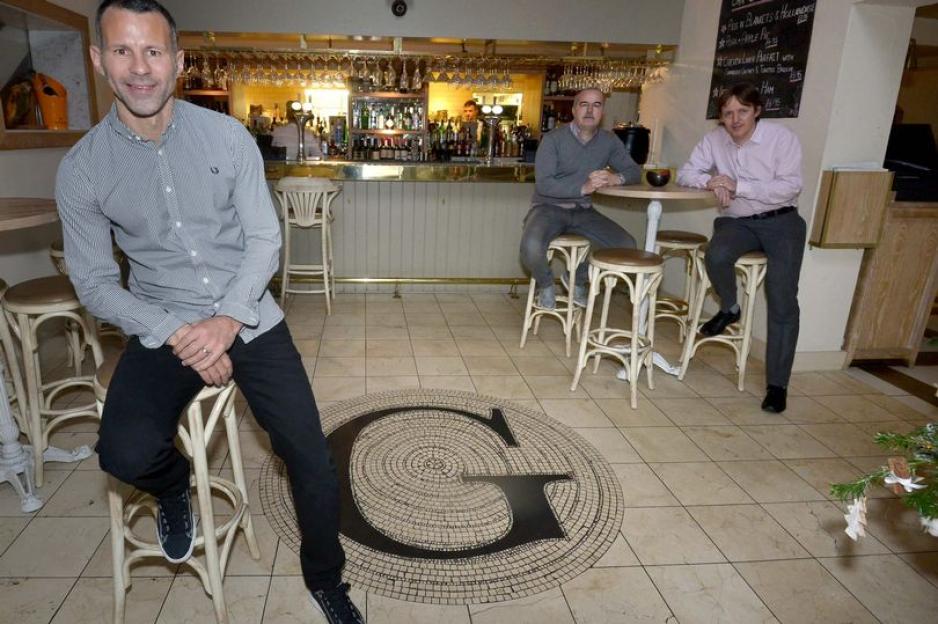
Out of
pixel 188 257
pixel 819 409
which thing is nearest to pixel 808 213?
pixel 819 409

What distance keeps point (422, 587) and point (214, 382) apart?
0.91 m

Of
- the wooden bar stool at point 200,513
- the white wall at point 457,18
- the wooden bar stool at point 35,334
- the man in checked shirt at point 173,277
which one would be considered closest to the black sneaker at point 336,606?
the man in checked shirt at point 173,277

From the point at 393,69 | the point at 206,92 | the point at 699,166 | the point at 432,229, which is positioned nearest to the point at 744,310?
the point at 699,166

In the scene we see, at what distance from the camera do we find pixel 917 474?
125 cm

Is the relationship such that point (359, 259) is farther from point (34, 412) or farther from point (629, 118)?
point (629, 118)

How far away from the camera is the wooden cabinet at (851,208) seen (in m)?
3.20

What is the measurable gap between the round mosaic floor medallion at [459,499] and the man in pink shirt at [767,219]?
1248 millimetres

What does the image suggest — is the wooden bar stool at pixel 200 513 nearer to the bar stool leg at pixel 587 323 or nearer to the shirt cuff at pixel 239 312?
the shirt cuff at pixel 239 312

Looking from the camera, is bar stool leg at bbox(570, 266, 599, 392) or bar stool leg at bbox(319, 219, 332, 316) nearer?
bar stool leg at bbox(570, 266, 599, 392)

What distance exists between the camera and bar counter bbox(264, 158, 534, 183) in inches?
174

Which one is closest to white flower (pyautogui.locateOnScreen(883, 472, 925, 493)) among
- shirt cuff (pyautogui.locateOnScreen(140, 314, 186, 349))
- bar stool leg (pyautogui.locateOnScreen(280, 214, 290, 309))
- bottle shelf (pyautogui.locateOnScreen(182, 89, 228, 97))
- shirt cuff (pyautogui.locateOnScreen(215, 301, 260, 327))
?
shirt cuff (pyautogui.locateOnScreen(215, 301, 260, 327))

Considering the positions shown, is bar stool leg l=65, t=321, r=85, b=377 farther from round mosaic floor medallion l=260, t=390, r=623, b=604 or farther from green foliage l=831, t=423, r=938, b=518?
green foliage l=831, t=423, r=938, b=518

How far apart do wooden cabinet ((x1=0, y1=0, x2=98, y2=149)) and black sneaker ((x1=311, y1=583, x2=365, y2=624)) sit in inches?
108

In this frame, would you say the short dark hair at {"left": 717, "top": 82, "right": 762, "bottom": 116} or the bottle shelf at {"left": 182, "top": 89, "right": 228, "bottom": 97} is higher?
the bottle shelf at {"left": 182, "top": 89, "right": 228, "bottom": 97}
